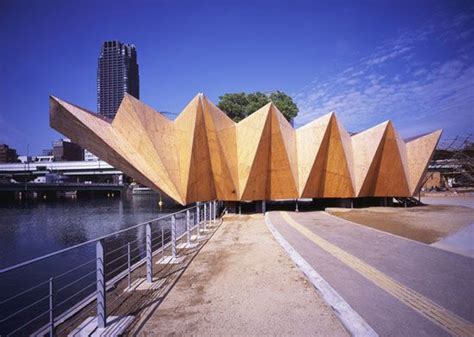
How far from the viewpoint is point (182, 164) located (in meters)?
18.5

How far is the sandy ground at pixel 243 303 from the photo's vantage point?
4344 mm

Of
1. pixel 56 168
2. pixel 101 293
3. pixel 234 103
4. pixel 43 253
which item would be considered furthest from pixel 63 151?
pixel 101 293

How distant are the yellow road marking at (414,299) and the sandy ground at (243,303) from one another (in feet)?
4.40

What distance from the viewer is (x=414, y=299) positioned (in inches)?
203

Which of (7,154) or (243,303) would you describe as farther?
(7,154)

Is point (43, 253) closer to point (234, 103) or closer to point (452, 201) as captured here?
point (234, 103)

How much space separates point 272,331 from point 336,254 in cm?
454

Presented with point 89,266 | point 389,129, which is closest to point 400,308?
point 89,266

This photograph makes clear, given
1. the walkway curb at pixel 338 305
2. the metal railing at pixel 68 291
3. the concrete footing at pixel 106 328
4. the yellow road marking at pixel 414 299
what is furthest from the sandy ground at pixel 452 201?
the concrete footing at pixel 106 328

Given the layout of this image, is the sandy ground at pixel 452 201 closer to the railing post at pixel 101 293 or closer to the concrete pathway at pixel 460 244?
the concrete pathway at pixel 460 244

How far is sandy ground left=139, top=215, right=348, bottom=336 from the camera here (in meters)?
4.34

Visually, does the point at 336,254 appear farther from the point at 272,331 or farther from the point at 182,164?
the point at 182,164

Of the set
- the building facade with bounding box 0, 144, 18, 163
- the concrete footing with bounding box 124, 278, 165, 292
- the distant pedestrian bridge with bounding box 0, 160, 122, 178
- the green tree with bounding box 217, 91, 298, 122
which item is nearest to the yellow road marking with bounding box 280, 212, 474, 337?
the concrete footing with bounding box 124, 278, 165, 292

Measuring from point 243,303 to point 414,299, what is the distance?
2.90 metres
